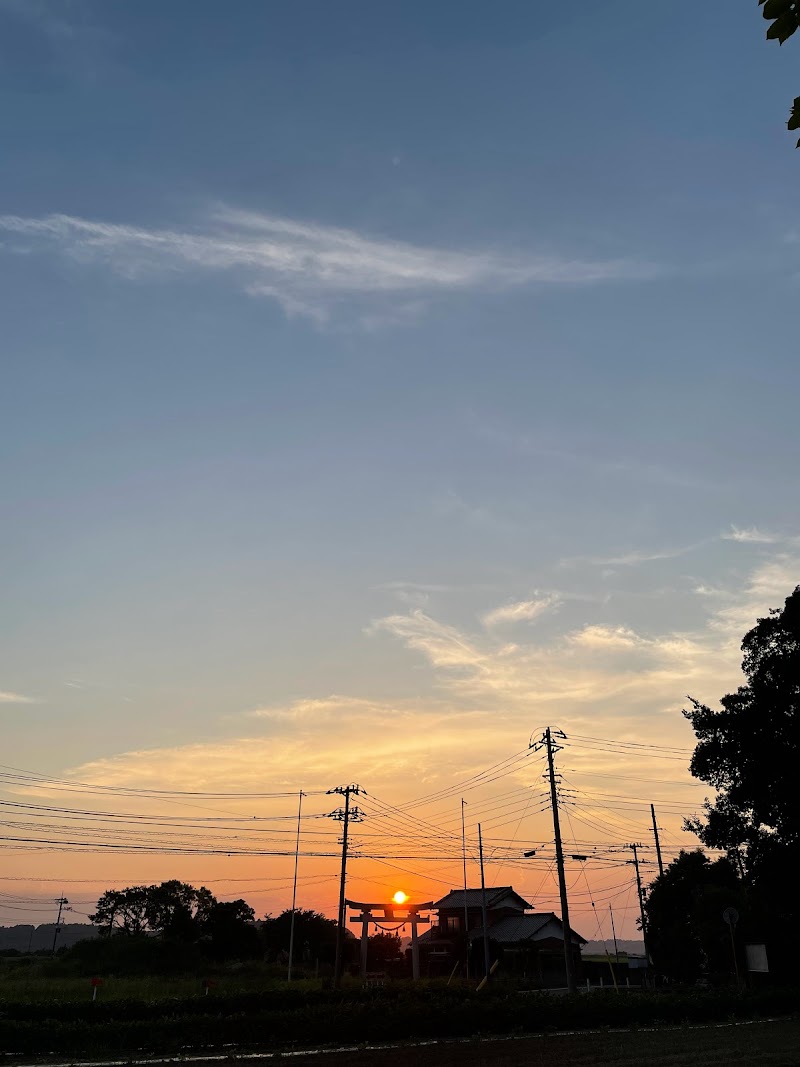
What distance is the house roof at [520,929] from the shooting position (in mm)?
81062

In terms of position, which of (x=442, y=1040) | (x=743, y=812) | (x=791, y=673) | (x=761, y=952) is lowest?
(x=442, y=1040)

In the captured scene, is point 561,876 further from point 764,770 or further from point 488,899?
point 488,899

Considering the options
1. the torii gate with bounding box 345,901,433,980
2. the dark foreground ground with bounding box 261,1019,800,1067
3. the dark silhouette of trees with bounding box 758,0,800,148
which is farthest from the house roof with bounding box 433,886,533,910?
the dark silhouette of trees with bounding box 758,0,800,148

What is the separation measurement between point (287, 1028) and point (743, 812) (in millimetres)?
26179

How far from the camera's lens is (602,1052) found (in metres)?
22.8

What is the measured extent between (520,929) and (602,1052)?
66055 mm

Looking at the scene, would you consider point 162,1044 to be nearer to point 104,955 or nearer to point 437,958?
point 104,955

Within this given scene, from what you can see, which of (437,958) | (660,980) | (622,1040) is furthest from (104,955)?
(622,1040)

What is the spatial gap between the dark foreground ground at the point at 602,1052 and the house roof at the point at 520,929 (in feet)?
190

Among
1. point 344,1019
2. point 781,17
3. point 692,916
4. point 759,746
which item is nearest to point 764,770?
point 759,746

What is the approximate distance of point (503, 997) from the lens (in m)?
31.6

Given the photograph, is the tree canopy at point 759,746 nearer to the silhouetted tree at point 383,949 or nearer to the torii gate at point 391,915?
the torii gate at point 391,915

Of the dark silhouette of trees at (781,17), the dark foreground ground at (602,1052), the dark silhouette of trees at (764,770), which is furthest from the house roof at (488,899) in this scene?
the dark silhouette of trees at (781,17)

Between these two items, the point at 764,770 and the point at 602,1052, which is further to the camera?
the point at 764,770
